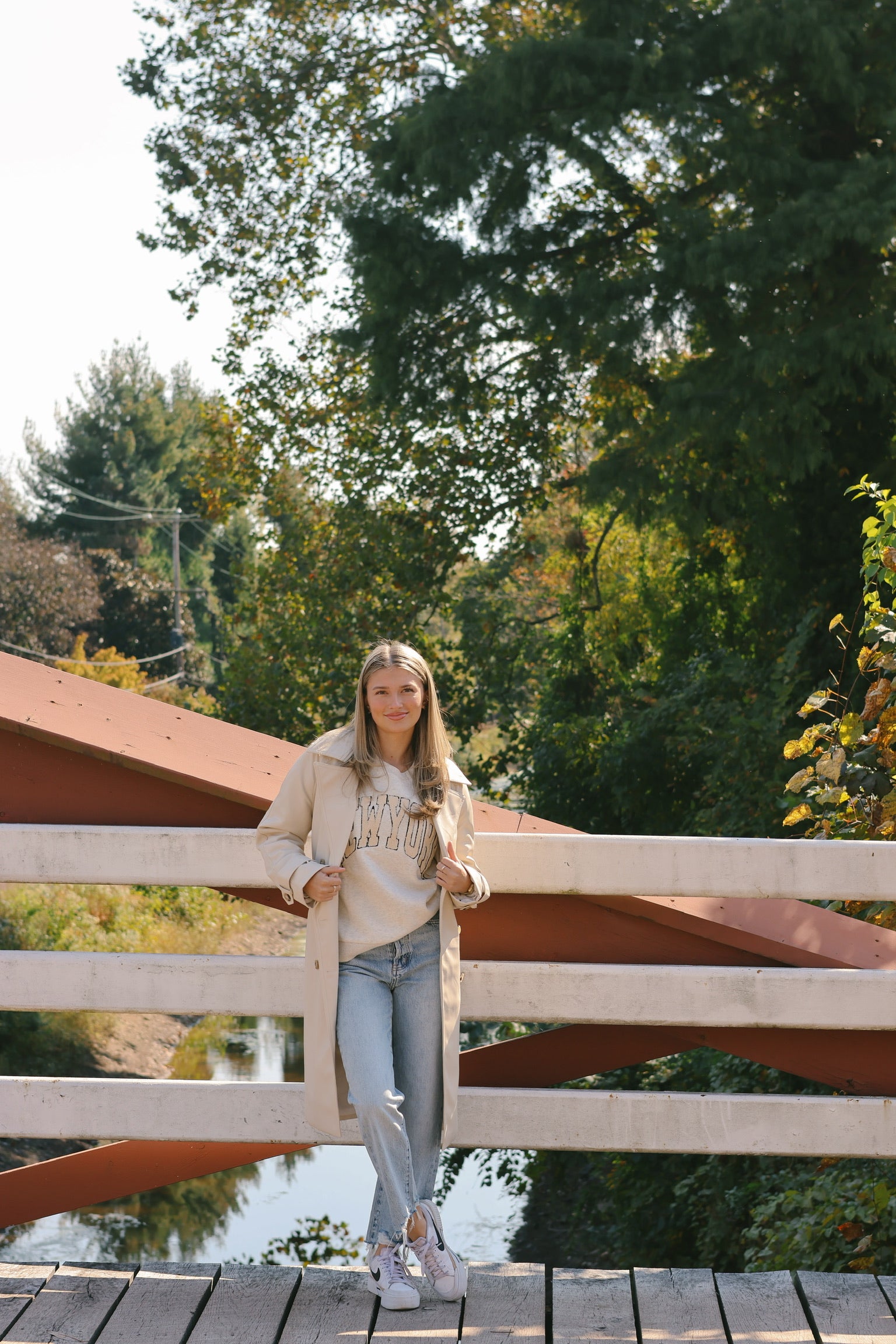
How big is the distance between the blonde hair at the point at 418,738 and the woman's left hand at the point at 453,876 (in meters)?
0.14

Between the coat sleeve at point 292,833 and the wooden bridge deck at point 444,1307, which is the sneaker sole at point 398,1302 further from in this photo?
the coat sleeve at point 292,833

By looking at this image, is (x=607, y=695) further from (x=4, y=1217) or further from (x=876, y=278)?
(x=4, y=1217)

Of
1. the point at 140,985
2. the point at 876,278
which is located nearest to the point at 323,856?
the point at 140,985

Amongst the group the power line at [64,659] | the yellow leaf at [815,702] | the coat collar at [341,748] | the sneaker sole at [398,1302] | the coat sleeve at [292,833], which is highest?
the power line at [64,659]

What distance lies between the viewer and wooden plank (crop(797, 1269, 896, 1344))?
242 centimetres

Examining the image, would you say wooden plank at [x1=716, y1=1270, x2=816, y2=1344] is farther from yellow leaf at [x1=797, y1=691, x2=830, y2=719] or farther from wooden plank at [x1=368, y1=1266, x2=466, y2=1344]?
yellow leaf at [x1=797, y1=691, x2=830, y2=719]

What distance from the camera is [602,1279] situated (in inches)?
106

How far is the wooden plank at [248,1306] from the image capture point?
95.1 inches

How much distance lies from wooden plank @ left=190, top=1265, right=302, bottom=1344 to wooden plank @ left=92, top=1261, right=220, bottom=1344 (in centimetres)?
3

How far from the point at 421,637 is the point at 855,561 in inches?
167

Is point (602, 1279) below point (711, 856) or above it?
below

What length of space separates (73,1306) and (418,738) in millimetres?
1345

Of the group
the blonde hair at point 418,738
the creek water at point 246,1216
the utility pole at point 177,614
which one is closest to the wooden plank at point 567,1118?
the blonde hair at point 418,738

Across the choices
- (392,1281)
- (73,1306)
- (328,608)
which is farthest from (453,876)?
(328,608)
